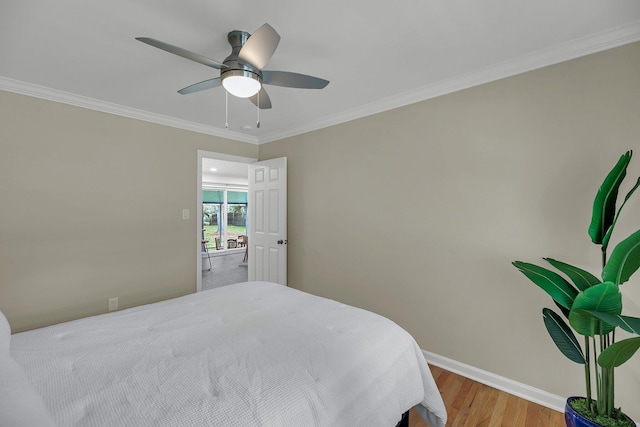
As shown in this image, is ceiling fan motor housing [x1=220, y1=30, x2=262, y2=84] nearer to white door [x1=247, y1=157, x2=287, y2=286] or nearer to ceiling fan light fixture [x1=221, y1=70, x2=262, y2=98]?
ceiling fan light fixture [x1=221, y1=70, x2=262, y2=98]

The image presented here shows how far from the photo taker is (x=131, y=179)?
290cm

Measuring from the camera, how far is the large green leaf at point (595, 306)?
117cm

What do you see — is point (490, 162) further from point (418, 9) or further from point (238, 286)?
point (238, 286)

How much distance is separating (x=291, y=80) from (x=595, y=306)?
1942mm

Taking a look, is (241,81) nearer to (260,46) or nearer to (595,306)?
(260,46)

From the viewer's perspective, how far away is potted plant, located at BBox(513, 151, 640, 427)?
1.18m

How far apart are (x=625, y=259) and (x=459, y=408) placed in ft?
4.52

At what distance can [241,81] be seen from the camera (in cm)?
162

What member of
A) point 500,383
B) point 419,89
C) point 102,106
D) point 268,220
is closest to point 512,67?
point 419,89

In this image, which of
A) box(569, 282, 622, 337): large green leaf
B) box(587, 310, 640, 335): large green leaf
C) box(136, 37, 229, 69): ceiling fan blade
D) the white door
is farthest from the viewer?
the white door

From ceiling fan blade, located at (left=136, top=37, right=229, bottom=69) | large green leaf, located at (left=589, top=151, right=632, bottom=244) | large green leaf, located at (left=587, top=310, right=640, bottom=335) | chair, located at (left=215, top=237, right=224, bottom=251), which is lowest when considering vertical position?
chair, located at (left=215, top=237, right=224, bottom=251)

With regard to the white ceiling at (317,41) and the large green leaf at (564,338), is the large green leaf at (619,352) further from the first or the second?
the white ceiling at (317,41)

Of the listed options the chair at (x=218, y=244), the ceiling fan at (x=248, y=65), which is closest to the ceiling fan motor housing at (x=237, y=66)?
the ceiling fan at (x=248, y=65)

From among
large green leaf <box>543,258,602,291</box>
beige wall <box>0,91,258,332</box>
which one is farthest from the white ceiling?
large green leaf <box>543,258,602,291</box>
